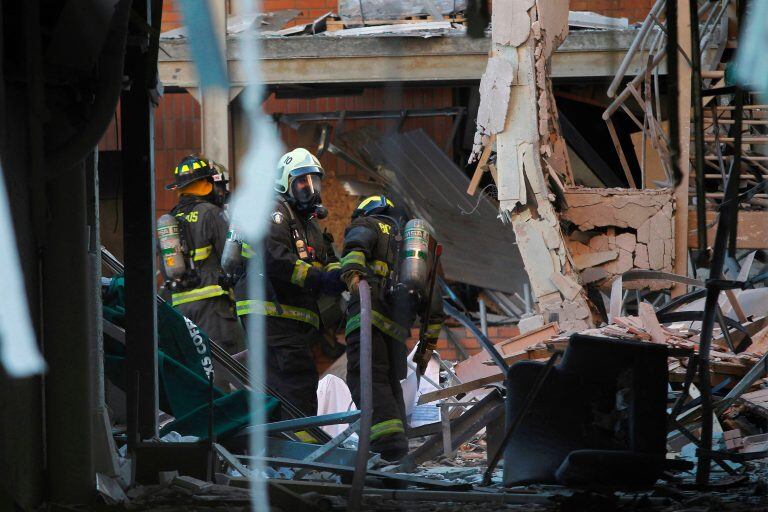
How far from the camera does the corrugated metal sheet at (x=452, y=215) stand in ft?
38.6

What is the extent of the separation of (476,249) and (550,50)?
3.15m

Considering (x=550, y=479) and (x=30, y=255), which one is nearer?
(x=30, y=255)

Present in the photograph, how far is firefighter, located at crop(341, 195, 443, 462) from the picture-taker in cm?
693

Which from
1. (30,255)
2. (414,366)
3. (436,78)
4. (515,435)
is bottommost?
(414,366)

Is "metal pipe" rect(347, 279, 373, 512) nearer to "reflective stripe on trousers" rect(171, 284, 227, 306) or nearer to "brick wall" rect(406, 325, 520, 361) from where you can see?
"reflective stripe on trousers" rect(171, 284, 227, 306)

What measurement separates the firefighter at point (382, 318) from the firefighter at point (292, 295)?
0.26 m

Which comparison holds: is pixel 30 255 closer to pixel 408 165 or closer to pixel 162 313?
pixel 162 313

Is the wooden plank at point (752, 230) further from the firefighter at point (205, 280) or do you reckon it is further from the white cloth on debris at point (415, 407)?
the firefighter at point (205, 280)

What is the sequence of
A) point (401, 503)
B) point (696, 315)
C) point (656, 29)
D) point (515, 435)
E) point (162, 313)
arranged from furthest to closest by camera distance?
point (656, 29)
point (696, 315)
point (162, 313)
point (515, 435)
point (401, 503)

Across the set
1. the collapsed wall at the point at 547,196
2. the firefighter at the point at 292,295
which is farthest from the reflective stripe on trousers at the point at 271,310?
the collapsed wall at the point at 547,196

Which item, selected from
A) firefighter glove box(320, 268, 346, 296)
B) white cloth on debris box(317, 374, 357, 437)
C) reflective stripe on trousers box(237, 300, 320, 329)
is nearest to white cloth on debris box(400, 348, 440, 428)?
white cloth on debris box(317, 374, 357, 437)

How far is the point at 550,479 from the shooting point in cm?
493

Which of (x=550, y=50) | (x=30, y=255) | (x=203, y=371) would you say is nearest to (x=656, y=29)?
(x=550, y=50)

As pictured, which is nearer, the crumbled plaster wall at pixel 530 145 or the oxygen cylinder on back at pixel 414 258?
the oxygen cylinder on back at pixel 414 258
